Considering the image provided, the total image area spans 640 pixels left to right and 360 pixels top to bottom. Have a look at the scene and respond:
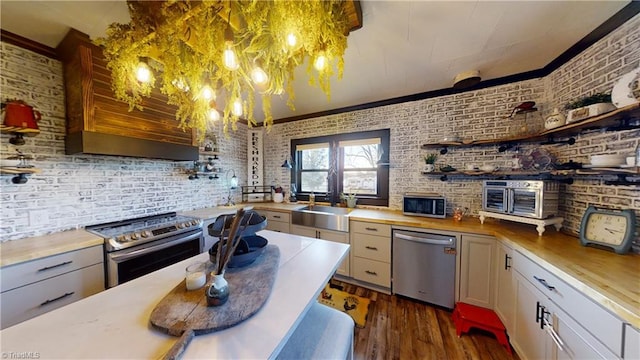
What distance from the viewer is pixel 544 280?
4.28ft

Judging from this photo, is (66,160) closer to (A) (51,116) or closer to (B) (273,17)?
(A) (51,116)

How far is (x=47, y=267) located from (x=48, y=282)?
12 centimetres


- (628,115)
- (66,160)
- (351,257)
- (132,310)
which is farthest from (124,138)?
(628,115)

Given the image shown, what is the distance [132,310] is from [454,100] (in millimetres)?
3476

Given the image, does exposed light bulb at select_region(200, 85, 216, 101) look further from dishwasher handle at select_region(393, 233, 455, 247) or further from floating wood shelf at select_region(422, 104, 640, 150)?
floating wood shelf at select_region(422, 104, 640, 150)

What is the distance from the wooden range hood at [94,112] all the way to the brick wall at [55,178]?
115 mm

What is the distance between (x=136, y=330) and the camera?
0.72m

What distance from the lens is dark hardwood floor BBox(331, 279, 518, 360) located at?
64.5 inches

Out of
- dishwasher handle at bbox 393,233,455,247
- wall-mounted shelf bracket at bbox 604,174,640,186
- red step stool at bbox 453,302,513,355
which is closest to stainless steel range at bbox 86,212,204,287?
dishwasher handle at bbox 393,233,455,247

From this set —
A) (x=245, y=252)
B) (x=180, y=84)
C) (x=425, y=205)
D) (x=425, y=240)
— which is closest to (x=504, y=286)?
(x=425, y=240)

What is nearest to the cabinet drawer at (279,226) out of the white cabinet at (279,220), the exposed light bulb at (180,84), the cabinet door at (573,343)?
the white cabinet at (279,220)

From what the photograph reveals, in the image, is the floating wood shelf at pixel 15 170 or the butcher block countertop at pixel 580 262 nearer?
the butcher block countertop at pixel 580 262

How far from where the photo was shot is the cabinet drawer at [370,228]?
2.38m

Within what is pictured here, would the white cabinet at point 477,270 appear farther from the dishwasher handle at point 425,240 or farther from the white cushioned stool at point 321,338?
the white cushioned stool at point 321,338
